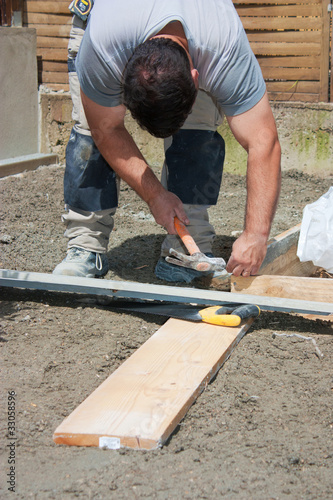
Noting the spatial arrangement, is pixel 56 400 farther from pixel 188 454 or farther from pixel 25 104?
pixel 25 104

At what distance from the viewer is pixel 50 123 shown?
233 inches

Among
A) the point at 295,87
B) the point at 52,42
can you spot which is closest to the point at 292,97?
the point at 295,87

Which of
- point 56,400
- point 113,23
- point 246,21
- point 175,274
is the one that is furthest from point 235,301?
point 246,21

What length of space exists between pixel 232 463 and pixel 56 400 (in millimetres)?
624

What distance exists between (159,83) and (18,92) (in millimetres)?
4011

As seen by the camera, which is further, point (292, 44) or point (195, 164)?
point (292, 44)

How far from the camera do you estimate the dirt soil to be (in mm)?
1411

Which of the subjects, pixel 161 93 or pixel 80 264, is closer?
pixel 161 93

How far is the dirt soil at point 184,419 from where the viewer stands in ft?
4.63

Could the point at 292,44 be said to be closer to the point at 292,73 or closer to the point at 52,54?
the point at 292,73

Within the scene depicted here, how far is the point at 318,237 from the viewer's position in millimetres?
2668

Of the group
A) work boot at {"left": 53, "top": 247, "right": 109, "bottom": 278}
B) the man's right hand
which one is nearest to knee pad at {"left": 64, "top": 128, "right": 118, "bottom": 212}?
work boot at {"left": 53, "top": 247, "right": 109, "bottom": 278}

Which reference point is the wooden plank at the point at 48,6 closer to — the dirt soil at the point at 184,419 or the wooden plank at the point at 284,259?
the dirt soil at the point at 184,419

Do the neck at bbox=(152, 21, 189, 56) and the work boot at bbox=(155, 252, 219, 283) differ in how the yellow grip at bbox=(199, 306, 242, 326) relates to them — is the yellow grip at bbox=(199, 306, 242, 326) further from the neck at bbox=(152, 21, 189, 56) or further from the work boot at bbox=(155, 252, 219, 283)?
the neck at bbox=(152, 21, 189, 56)
